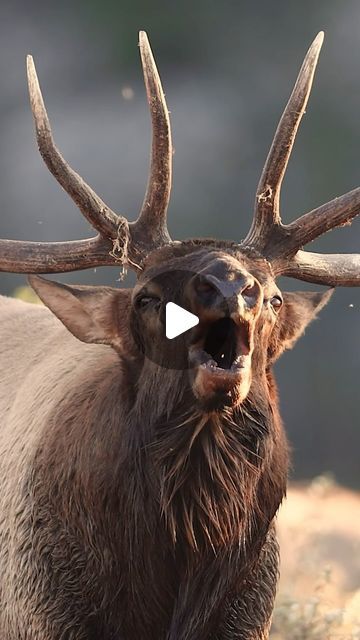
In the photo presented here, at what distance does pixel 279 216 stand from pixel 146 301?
0.64 meters

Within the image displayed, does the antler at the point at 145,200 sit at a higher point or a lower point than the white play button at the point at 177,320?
higher

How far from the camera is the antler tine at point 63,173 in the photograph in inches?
132

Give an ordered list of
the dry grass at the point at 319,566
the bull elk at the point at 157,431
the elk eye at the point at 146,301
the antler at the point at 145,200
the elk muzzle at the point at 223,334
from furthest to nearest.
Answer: the dry grass at the point at 319,566
the antler at the point at 145,200
the elk eye at the point at 146,301
the bull elk at the point at 157,431
the elk muzzle at the point at 223,334

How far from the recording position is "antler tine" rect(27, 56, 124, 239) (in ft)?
11.0

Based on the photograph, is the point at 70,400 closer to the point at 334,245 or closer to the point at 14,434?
the point at 14,434

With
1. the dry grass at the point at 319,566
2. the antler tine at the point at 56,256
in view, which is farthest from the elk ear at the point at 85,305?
the dry grass at the point at 319,566

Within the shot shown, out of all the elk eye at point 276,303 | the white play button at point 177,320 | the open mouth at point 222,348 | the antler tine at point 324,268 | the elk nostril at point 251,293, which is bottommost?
the open mouth at point 222,348

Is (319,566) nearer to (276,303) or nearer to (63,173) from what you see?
(276,303)

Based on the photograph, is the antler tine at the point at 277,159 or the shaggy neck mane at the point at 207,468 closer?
the shaggy neck mane at the point at 207,468

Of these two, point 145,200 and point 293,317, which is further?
point 293,317

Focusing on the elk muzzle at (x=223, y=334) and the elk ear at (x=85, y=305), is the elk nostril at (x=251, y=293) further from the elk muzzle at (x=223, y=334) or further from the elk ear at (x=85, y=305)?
the elk ear at (x=85, y=305)

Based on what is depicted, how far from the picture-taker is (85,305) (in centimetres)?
338

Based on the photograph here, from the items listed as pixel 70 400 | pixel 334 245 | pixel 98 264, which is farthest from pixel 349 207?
pixel 334 245

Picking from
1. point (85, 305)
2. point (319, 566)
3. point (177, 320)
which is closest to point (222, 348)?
point (177, 320)
